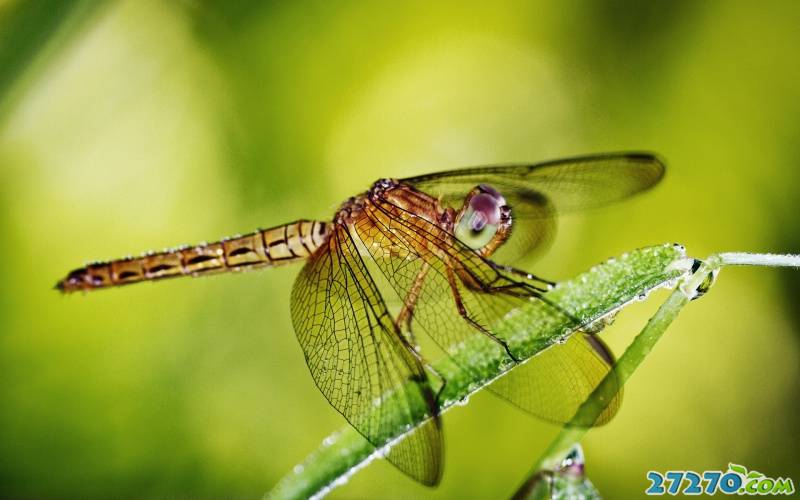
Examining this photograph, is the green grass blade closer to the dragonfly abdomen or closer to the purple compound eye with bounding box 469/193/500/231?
the purple compound eye with bounding box 469/193/500/231

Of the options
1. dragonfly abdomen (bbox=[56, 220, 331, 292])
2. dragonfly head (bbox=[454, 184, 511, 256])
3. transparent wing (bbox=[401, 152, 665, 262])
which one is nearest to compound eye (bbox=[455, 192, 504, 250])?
dragonfly head (bbox=[454, 184, 511, 256])

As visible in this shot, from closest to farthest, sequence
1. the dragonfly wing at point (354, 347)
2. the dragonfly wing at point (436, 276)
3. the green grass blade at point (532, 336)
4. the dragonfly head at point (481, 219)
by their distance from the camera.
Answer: the green grass blade at point (532, 336) < the dragonfly wing at point (354, 347) < the dragonfly wing at point (436, 276) < the dragonfly head at point (481, 219)

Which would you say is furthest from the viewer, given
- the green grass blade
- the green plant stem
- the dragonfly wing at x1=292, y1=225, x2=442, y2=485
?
the dragonfly wing at x1=292, y1=225, x2=442, y2=485

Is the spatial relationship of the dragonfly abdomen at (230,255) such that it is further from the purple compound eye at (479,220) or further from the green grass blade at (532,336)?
the green grass blade at (532,336)

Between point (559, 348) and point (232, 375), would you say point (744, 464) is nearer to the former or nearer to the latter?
point (559, 348)

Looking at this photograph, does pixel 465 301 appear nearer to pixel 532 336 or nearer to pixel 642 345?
pixel 532 336

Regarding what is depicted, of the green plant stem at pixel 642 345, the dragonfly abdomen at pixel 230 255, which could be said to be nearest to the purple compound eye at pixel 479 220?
the dragonfly abdomen at pixel 230 255

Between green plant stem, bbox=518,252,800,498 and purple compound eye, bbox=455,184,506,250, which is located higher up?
purple compound eye, bbox=455,184,506,250

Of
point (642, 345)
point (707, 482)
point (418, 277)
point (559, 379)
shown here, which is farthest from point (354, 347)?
point (707, 482)
